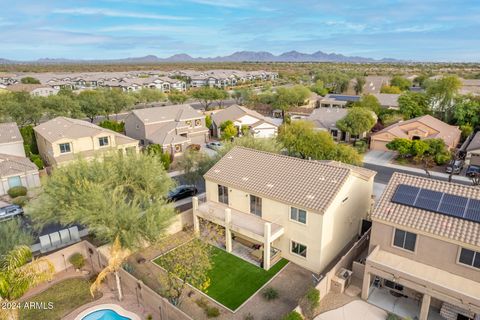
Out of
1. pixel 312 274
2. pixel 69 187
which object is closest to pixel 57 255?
pixel 69 187

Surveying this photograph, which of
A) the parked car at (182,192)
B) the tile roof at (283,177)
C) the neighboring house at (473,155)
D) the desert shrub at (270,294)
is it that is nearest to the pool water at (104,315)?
the desert shrub at (270,294)

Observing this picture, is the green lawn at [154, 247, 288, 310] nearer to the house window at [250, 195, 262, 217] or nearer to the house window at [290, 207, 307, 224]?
the house window at [250, 195, 262, 217]

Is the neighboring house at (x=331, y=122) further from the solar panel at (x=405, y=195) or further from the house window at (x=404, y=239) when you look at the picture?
the house window at (x=404, y=239)

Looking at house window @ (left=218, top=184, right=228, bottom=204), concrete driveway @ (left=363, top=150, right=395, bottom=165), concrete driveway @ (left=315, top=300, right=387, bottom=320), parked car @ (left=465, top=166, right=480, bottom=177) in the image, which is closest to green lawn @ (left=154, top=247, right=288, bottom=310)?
house window @ (left=218, top=184, right=228, bottom=204)

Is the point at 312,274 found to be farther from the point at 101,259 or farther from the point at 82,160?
the point at 82,160

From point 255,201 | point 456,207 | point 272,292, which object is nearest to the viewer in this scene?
point 456,207

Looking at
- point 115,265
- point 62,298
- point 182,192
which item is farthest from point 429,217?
point 182,192
